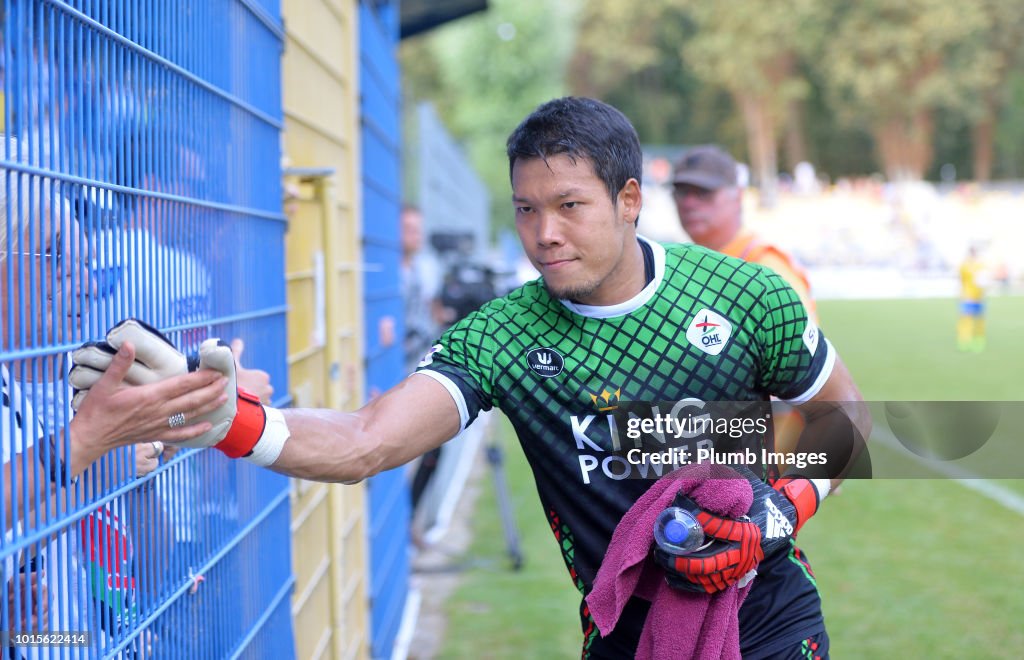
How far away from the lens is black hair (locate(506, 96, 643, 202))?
2.60 meters

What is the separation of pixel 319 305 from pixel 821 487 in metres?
1.74

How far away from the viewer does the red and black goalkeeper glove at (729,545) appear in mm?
2361

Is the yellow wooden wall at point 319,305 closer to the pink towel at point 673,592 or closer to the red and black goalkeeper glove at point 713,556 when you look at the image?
the pink towel at point 673,592

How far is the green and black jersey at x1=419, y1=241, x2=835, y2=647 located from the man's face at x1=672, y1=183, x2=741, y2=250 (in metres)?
2.32

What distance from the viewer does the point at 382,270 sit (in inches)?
234

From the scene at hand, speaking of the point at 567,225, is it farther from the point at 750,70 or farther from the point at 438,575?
the point at 750,70

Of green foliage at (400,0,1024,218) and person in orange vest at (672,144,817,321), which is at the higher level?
green foliage at (400,0,1024,218)

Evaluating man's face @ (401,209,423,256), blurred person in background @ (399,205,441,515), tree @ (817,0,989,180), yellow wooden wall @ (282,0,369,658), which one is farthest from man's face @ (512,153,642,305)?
tree @ (817,0,989,180)

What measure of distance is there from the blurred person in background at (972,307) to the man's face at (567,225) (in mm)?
20758

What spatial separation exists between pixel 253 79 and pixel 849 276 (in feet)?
146

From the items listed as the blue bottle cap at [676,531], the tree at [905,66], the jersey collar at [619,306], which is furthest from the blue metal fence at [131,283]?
the tree at [905,66]

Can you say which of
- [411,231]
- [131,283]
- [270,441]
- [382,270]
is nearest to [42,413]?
[131,283]

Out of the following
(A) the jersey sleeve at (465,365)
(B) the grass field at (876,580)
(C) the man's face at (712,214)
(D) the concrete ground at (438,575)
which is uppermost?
(C) the man's face at (712,214)

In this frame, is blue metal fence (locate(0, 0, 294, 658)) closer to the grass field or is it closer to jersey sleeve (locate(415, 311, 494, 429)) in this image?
jersey sleeve (locate(415, 311, 494, 429))
